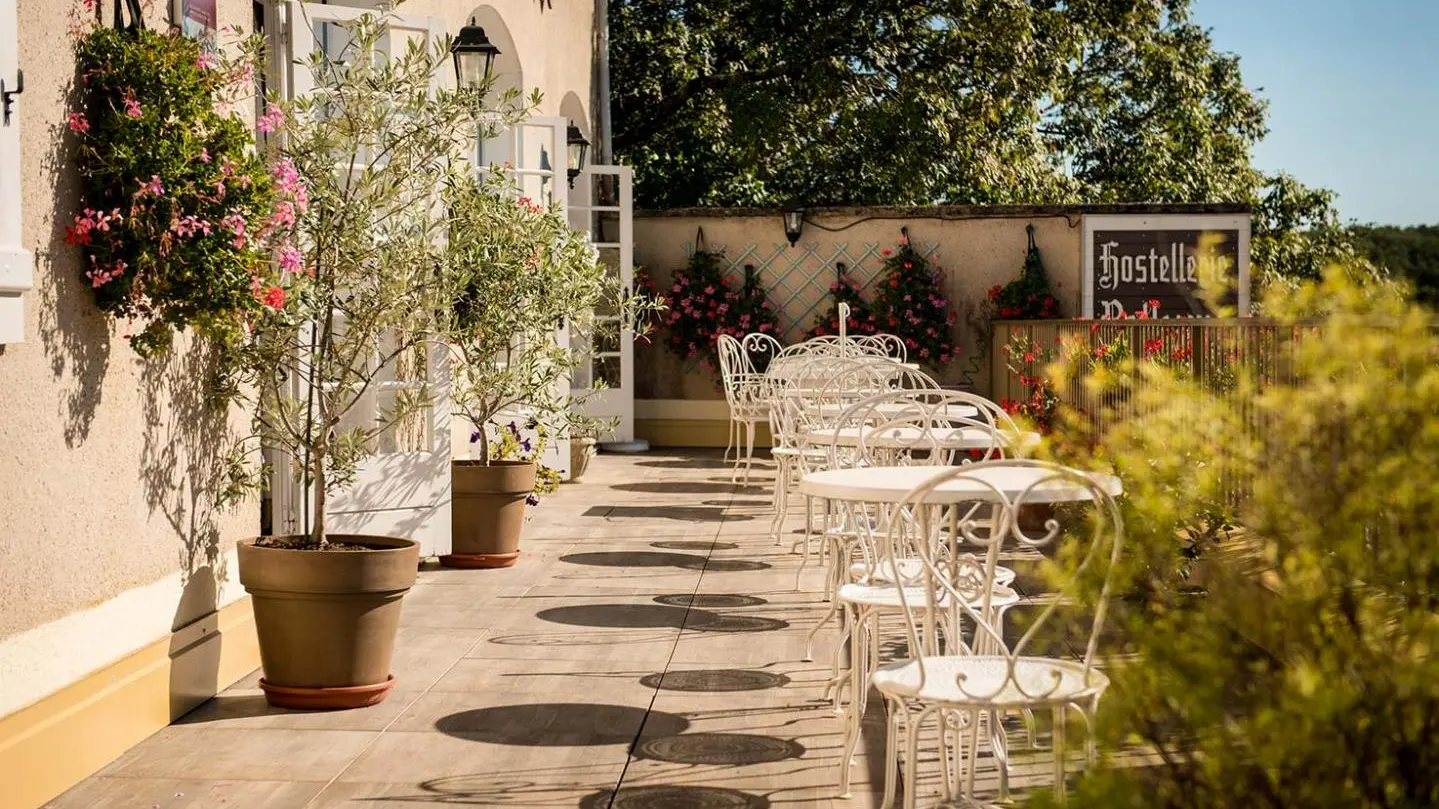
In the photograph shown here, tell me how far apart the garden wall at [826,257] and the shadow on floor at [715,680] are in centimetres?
783

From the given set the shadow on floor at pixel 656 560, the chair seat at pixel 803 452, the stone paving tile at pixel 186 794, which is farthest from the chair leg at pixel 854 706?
the shadow on floor at pixel 656 560

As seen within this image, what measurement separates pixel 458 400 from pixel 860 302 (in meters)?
6.48

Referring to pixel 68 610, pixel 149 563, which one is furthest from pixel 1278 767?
pixel 149 563

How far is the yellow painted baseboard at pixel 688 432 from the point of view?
42.4ft

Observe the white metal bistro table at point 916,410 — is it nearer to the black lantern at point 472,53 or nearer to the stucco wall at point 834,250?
the black lantern at point 472,53

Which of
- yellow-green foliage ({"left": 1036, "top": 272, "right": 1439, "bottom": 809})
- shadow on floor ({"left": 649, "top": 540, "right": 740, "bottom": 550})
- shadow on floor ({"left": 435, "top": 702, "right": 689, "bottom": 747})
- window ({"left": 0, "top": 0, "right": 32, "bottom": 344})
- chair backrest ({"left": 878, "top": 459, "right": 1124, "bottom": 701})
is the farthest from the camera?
shadow on floor ({"left": 649, "top": 540, "right": 740, "bottom": 550})

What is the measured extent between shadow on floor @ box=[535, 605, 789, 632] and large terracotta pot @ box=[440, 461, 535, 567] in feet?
3.16

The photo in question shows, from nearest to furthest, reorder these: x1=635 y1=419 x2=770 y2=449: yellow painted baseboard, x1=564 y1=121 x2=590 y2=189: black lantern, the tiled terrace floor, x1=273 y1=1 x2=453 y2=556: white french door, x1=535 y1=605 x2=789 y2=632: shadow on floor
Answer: the tiled terrace floor → x1=535 y1=605 x2=789 y2=632: shadow on floor → x1=273 y1=1 x2=453 y2=556: white french door → x1=564 y1=121 x2=590 y2=189: black lantern → x1=635 y1=419 x2=770 y2=449: yellow painted baseboard

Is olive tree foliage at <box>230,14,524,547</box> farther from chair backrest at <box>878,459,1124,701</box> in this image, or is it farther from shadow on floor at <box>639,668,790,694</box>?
chair backrest at <box>878,459,1124,701</box>

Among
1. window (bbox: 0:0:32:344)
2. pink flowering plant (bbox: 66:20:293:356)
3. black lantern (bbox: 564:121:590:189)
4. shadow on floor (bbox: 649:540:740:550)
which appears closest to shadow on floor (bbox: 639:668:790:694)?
pink flowering plant (bbox: 66:20:293:356)

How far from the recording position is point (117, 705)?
361 cm

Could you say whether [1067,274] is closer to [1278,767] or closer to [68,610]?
[68,610]

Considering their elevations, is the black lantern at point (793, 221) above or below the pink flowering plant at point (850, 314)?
above

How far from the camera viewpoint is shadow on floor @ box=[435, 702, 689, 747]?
12.6 feet
